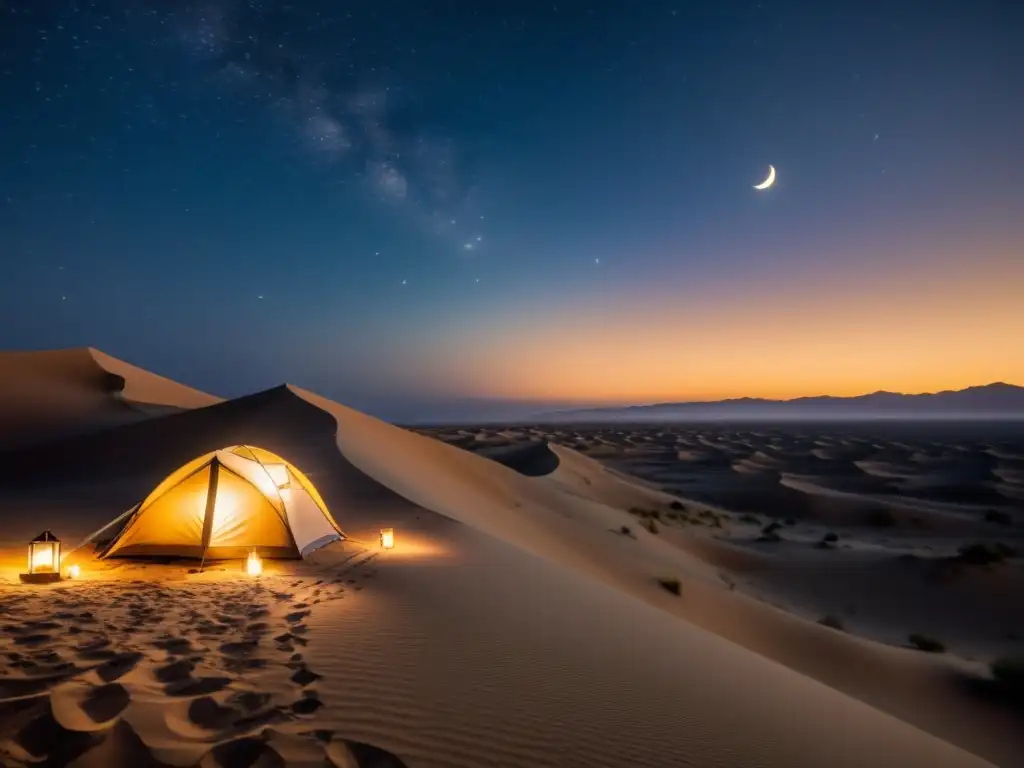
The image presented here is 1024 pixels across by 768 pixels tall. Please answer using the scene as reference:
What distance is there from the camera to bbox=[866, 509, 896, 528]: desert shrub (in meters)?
26.5

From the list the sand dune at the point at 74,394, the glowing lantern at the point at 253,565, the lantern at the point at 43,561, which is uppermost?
the sand dune at the point at 74,394

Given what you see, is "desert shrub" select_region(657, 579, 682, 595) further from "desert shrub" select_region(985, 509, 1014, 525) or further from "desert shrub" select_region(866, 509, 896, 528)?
"desert shrub" select_region(985, 509, 1014, 525)

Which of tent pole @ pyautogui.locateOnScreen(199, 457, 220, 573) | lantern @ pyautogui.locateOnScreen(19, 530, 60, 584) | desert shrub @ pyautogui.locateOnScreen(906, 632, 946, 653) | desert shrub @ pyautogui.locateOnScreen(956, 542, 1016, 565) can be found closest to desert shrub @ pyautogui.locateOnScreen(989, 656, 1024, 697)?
desert shrub @ pyautogui.locateOnScreen(906, 632, 946, 653)

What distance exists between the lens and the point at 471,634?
666cm

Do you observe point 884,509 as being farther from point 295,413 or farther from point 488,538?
point 295,413

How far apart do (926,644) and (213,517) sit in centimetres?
1354

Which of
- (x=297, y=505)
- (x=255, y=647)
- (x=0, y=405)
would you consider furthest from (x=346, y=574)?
(x=0, y=405)

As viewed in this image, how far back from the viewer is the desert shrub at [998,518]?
84.9 feet

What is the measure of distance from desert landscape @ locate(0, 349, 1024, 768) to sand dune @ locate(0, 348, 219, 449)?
8.62 meters

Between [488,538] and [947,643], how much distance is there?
32.4 ft

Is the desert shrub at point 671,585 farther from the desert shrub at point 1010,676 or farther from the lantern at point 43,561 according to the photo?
the lantern at point 43,561

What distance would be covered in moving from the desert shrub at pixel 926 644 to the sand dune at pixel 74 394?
33.5 meters

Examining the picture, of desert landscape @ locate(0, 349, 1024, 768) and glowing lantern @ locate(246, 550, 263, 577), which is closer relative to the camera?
desert landscape @ locate(0, 349, 1024, 768)

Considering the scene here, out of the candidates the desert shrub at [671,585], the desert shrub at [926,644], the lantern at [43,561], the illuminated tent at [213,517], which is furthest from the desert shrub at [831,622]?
the lantern at [43,561]
